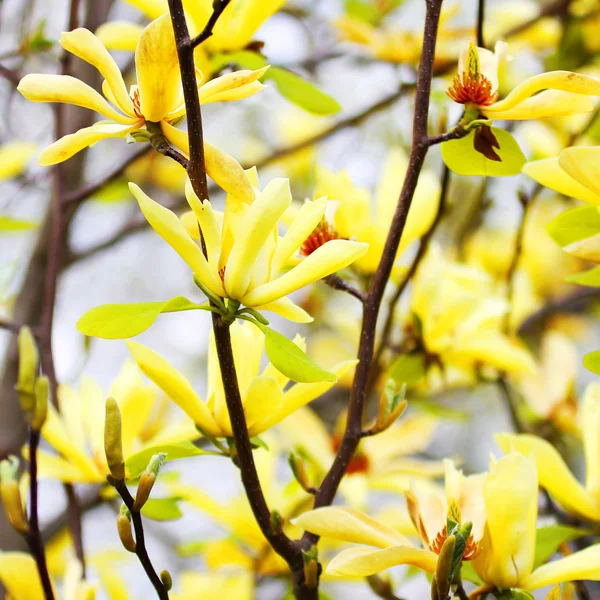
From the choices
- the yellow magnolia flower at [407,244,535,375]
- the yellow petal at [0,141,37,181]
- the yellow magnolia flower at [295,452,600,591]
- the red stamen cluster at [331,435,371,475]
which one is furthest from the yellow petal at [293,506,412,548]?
the yellow petal at [0,141,37,181]

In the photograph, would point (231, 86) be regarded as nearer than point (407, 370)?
Yes

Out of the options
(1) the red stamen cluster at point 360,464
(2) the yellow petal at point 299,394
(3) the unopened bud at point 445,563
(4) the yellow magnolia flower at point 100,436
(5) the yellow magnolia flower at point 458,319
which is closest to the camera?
(3) the unopened bud at point 445,563

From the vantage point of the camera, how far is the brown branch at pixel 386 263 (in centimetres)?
43

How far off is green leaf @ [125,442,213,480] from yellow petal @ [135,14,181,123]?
18 cm

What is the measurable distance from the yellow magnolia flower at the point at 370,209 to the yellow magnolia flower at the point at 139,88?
14 centimetres

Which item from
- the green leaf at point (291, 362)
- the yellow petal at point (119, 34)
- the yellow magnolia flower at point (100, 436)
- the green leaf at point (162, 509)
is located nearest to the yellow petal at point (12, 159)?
the yellow petal at point (119, 34)

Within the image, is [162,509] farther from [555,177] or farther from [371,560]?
[555,177]

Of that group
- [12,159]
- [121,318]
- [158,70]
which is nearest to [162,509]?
[121,318]

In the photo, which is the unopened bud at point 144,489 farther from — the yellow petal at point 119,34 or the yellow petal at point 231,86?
the yellow petal at point 119,34

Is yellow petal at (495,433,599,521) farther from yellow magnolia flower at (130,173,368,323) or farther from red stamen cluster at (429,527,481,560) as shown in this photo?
yellow magnolia flower at (130,173,368,323)

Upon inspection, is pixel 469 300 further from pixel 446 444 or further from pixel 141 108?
pixel 446 444

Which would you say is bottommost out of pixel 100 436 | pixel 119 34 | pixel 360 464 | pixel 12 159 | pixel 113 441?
pixel 360 464

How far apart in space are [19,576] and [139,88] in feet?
1.03

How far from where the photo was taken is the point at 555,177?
444 millimetres
